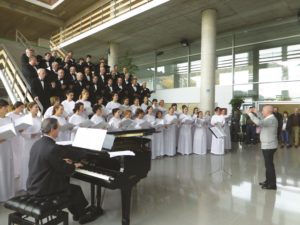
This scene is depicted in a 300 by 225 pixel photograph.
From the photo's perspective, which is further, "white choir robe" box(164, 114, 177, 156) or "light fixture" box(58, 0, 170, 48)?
"light fixture" box(58, 0, 170, 48)

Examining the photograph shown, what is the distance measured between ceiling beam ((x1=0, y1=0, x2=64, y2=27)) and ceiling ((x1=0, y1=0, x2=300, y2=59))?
239 mm

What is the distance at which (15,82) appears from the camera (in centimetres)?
732

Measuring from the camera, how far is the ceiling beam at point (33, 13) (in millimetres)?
17219

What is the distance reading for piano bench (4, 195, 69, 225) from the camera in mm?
2502

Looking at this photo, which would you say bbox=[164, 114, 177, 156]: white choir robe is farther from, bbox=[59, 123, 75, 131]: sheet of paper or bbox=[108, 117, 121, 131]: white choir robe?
bbox=[59, 123, 75, 131]: sheet of paper

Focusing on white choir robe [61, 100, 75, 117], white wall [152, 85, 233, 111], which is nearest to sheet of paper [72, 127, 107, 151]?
white choir robe [61, 100, 75, 117]

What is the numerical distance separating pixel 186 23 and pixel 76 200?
38.9 feet

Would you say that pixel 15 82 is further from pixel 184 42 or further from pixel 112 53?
pixel 184 42

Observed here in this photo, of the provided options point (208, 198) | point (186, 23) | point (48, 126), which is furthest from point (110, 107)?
point (186, 23)

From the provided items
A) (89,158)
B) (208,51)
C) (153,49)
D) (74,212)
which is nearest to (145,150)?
(89,158)

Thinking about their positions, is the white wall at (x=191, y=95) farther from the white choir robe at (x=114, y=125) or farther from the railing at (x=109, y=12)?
the white choir robe at (x=114, y=125)

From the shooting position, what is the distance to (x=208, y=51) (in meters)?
11.5

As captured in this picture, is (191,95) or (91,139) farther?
(191,95)

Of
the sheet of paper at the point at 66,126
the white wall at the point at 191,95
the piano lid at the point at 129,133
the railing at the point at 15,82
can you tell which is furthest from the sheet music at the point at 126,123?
the white wall at the point at 191,95
